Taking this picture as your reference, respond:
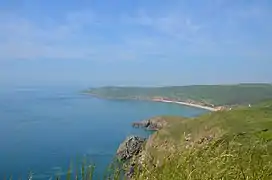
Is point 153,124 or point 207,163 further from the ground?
point 207,163

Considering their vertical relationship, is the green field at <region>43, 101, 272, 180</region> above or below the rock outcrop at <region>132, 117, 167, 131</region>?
above

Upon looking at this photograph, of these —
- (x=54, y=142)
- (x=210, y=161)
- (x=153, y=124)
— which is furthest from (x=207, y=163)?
(x=153, y=124)

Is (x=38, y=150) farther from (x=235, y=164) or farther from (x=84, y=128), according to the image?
(x=235, y=164)

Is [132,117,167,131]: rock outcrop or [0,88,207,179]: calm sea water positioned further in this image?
[132,117,167,131]: rock outcrop

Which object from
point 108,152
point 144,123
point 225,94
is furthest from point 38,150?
point 225,94

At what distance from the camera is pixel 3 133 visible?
80.8m

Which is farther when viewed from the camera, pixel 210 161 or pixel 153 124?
pixel 153 124

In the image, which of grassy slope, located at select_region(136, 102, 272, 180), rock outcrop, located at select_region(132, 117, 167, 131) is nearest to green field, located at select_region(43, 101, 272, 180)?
grassy slope, located at select_region(136, 102, 272, 180)

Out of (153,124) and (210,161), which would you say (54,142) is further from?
(210,161)

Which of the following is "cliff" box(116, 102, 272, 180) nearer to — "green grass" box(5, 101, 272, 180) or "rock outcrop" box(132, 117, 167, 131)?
"green grass" box(5, 101, 272, 180)

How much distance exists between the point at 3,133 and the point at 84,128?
66.1 feet

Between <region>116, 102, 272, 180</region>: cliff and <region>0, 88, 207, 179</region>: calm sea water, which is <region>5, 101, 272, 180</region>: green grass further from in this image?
<region>0, 88, 207, 179</region>: calm sea water

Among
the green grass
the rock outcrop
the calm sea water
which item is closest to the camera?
the green grass

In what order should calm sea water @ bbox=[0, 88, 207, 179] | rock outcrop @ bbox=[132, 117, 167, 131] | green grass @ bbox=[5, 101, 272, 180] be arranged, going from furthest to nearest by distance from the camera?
rock outcrop @ bbox=[132, 117, 167, 131] < calm sea water @ bbox=[0, 88, 207, 179] < green grass @ bbox=[5, 101, 272, 180]
